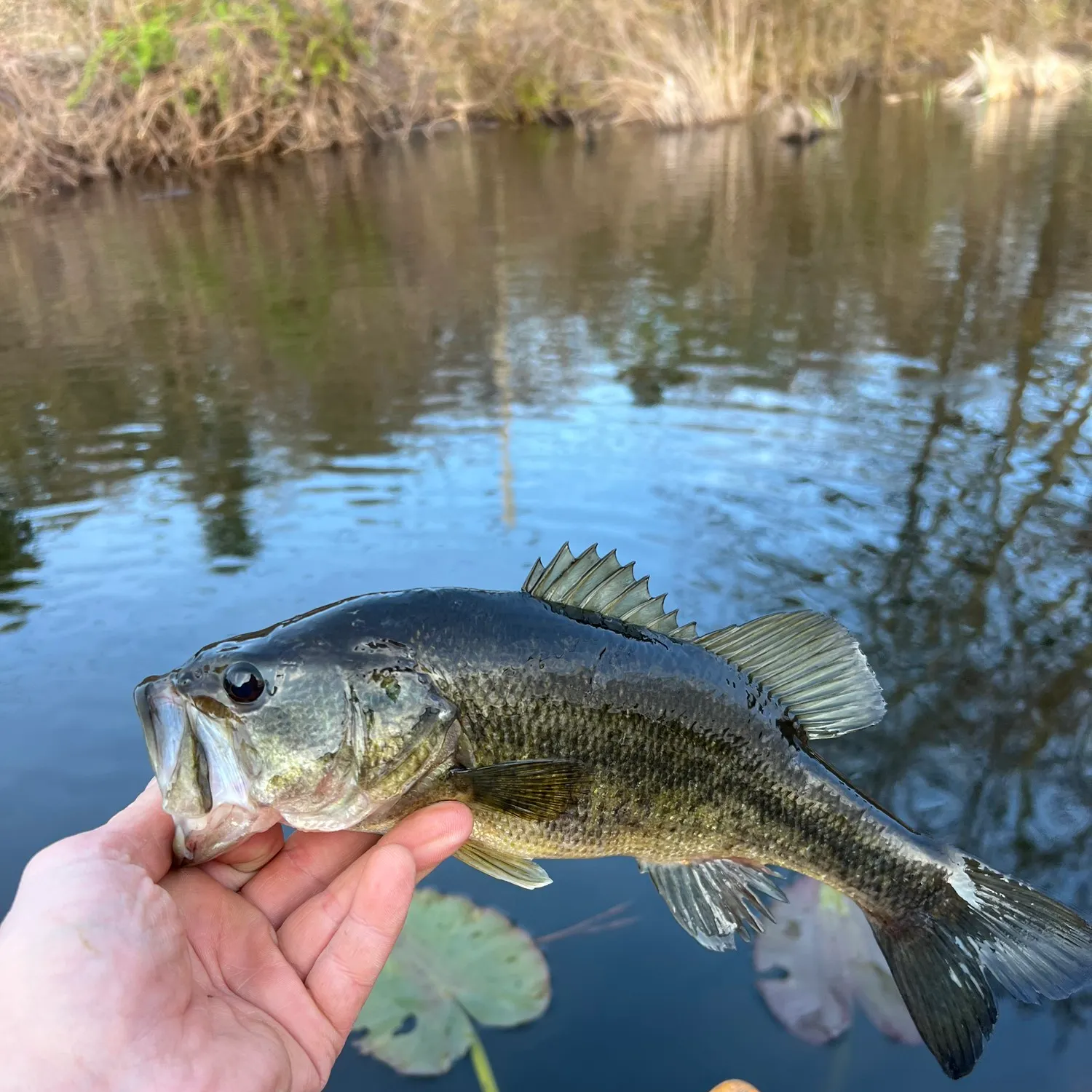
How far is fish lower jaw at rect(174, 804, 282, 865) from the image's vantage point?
6.53 feet

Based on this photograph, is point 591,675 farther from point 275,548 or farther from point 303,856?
point 275,548

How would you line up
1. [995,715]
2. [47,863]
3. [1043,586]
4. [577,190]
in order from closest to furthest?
[47,863]
[995,715]
[1043,586]
[577,190]

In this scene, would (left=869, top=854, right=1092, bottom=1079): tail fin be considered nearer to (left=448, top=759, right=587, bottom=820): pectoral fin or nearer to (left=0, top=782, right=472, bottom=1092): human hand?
(left=448, top=759, right=587, bottom=820): pectoral fin

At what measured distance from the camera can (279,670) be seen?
6.71ft

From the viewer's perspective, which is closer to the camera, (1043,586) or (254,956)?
(254,956)

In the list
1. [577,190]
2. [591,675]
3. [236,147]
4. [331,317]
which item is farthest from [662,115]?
[591,675]

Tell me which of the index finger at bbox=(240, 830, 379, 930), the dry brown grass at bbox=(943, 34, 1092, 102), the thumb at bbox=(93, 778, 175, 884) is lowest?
the index finger at bbox=(240, 830, 379, 930)

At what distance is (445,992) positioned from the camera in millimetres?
2967

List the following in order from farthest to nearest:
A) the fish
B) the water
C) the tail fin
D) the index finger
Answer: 1. the water
2. the index finger
3. the tail fin
4. the fish

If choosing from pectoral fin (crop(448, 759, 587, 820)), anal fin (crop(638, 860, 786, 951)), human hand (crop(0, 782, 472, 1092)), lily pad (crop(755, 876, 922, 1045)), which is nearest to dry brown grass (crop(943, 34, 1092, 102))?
lily pad (crop(755, 876, 922, 1045))

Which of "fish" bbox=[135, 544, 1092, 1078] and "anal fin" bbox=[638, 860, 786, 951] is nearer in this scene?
"fish" bbox=[135, 544, 1092, 1078]

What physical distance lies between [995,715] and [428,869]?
297cm

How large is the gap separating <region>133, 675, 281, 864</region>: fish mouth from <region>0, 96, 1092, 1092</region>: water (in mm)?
1402

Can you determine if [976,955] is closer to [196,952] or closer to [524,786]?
[524,786]
